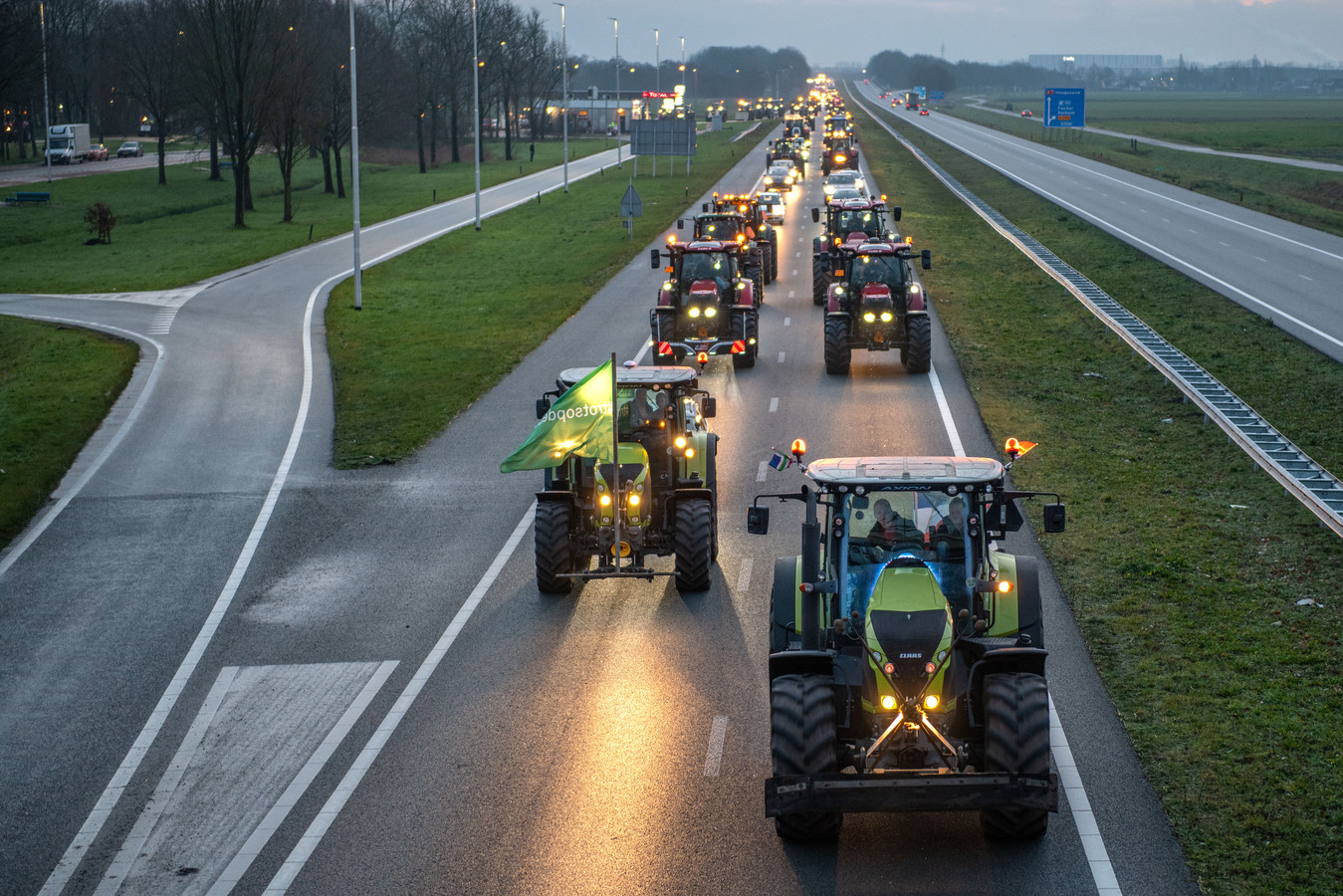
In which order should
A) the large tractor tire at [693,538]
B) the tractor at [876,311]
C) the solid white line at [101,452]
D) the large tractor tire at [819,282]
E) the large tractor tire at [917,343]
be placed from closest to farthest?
the large tractor tire at [693,538]
the solid white line at [101,452]
the large tractor tire at [917,343]
the tractor at [876,311]
the large tractor tire at [819,282]

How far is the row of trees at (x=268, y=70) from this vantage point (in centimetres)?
6538

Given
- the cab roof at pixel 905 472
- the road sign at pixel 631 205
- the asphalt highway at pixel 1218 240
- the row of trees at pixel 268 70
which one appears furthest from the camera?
the row of trees at pixel 268 70

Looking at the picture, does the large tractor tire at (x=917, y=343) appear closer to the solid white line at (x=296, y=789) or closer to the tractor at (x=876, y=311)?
the tractor at (x=876, y=311)

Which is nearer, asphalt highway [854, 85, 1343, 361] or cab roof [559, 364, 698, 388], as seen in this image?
cab roof [559, 364, 698, 388]

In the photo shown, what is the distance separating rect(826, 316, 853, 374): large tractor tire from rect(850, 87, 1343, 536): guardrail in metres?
6.58

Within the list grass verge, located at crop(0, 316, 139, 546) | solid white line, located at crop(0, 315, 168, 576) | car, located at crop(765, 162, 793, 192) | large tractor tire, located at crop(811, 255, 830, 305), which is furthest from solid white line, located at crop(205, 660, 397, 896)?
car, located at crop(765, 162, 793, 192)

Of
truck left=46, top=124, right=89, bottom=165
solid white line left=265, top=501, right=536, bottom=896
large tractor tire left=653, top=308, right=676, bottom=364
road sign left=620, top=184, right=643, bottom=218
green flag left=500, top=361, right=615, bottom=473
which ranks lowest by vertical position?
solid white line left=265, top=501, right=536, bottom=896

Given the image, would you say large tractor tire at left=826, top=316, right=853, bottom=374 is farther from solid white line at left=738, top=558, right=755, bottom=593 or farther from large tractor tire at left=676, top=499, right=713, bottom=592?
large tractor tire at left=676, top=499, right=713, bottom=592

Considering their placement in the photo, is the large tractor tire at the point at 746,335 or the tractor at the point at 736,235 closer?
the large tractor tire at the point at 746,335

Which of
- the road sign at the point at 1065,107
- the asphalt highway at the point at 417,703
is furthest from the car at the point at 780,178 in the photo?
the asphalt highway at the point at 417,703

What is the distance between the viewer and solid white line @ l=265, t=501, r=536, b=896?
10734 millimetres

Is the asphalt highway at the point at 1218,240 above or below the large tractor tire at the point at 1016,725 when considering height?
above

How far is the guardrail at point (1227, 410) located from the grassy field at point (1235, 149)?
85.6 feet

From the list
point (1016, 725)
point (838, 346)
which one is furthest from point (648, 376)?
point (838, 346)
